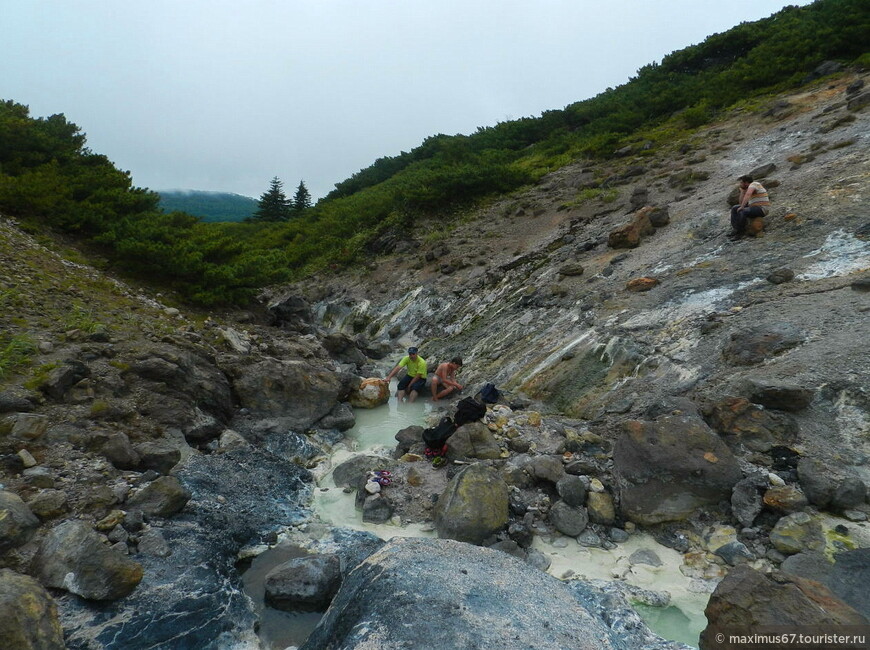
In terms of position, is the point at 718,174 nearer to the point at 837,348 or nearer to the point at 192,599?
the point at 837,348

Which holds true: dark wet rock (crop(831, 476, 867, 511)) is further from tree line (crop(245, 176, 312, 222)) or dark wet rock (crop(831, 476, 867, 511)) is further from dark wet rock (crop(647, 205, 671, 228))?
tree line (crop(245, 176, 312, 222))

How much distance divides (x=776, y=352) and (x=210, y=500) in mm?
7272

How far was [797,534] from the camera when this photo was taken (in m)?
4.11

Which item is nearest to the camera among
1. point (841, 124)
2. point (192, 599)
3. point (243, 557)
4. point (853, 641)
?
point (853, 641)

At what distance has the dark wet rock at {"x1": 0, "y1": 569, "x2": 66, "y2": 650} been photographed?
→ 2.70 meters

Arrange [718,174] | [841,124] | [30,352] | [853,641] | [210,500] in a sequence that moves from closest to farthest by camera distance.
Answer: [853,641] → [210,500] → [30,352] → [841,124] → [718,174]

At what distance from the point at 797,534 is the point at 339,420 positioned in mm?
6417

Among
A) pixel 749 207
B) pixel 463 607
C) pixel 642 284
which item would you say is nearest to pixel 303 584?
pixel 463 607

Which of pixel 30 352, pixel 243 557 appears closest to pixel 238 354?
pixel 30 352

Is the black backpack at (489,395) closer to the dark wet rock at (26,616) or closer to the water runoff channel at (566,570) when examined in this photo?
the water runoff channel at (566,570)

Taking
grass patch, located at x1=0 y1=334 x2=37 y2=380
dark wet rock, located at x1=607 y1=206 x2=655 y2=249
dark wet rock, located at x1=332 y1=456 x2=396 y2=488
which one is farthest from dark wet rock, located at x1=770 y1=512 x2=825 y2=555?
dark wet rock, located at x1=607 y1=206 x2=655 y2=249

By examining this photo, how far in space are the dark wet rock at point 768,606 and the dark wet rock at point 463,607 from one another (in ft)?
1.74

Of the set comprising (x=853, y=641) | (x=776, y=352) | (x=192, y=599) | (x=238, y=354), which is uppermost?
(x=238, y=354)

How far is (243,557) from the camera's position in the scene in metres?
4.66
